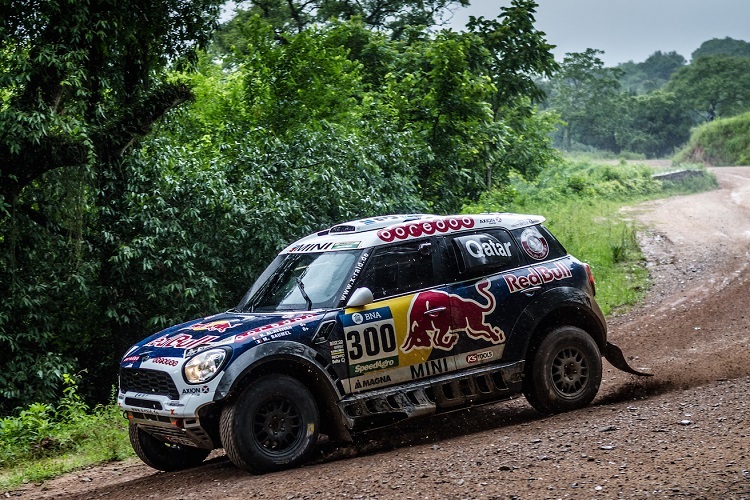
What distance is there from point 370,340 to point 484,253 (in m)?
1.59

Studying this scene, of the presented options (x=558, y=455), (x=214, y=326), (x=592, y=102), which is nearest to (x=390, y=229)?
(x=214, y=326)

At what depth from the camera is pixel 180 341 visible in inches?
292

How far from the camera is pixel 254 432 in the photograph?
7125mm

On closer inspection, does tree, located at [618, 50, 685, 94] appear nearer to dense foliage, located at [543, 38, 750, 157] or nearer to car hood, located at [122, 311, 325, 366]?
dense foliage, located at [543, 38, 750, 157]

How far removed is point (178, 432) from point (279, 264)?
7.09 feet

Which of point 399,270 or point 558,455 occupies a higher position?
point 399,270

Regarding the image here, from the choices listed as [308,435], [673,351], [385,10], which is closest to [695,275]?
[673,351]

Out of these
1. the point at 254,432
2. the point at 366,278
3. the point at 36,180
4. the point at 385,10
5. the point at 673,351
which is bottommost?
the point at 673,351

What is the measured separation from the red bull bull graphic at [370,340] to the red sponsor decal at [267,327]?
0.34 metres

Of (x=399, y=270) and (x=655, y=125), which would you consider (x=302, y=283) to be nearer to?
(x=399, y=270)

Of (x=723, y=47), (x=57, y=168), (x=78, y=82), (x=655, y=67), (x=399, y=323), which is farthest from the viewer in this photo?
(x=655, y=67)

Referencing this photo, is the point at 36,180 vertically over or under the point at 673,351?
over

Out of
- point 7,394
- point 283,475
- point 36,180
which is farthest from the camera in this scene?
point 36,180

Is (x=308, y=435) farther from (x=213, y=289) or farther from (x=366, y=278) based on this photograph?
(x=213, y=289)
